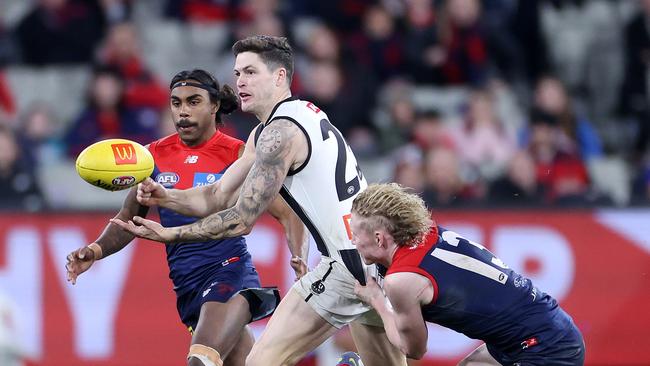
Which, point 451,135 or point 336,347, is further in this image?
point 451,135

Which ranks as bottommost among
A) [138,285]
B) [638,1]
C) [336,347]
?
[138,285]

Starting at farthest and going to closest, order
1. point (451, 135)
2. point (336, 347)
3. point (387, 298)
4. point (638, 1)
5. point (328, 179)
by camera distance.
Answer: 1. point (638, 1)
2. point (451, 135)
3. point (336, 347)
4. point (328, 179)
5. point (387, 298)

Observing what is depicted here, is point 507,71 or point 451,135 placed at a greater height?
point 507,71

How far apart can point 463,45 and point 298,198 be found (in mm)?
6153

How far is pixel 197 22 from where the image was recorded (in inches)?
524

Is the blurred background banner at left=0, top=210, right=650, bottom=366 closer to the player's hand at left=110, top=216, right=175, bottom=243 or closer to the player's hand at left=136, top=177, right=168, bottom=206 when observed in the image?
the player's hand at left=136, top=177, right=168, bottom=206

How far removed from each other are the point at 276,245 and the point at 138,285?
4.09 ft

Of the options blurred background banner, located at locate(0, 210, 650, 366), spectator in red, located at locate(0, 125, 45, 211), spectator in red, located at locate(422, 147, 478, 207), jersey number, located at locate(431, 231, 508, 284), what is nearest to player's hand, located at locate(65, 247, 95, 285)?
jersey number, located at locate(431, 231, 508, 284)

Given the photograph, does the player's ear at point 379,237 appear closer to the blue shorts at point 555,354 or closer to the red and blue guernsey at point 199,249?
the blue shorts at point 555,354

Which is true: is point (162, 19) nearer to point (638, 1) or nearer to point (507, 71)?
point (507, 71)

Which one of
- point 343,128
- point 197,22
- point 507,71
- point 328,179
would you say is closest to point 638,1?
point 507,71

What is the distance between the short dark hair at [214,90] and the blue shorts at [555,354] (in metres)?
2.79

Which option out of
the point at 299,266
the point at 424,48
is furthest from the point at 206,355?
the point at 424,48

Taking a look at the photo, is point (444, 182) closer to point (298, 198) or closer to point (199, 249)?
point (199, 249)
